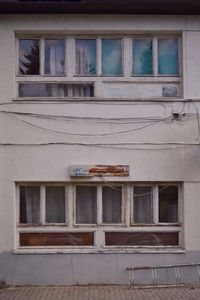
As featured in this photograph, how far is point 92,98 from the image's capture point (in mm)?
12039

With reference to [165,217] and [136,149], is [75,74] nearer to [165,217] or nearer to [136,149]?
[136,149]

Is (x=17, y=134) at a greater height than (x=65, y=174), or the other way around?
(x=17, y=134)

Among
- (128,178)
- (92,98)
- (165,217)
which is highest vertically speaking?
(92,98)

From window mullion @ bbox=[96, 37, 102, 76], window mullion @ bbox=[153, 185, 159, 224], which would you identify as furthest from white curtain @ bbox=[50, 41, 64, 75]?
window mullion @ bbox=[153, 185, 159, 224]

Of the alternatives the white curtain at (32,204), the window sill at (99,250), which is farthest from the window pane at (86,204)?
the white curtain at (32,204)

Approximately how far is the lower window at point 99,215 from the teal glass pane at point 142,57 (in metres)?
2.58

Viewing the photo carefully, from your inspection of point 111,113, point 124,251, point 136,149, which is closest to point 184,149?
point 136,149

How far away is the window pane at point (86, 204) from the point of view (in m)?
12.1

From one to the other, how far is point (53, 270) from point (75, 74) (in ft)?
14.3

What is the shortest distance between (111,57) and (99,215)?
3.57 metres

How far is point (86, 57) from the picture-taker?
12.4 meters

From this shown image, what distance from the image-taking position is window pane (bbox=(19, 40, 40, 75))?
1228 centimetres

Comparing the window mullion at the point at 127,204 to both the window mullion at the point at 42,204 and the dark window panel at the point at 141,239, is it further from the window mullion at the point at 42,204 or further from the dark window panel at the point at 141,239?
the window mullion at the point at 42,204

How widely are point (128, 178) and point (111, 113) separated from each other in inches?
58.0
